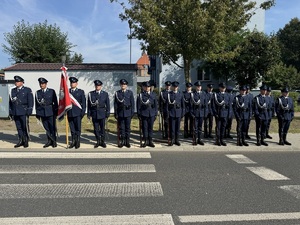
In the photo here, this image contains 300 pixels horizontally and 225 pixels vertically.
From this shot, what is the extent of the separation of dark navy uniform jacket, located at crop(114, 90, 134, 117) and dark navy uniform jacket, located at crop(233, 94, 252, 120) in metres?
3.23

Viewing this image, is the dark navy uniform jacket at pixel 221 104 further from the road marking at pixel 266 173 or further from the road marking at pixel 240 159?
the road marking at pixel 266 173

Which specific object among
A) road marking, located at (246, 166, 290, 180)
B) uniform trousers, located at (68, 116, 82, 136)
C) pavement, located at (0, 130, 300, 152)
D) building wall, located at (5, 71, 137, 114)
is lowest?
road marking, located at (246, 166, 290, 180)

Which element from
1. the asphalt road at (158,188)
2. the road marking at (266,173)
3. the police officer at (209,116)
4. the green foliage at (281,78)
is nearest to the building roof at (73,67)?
the police officer at (209,116)

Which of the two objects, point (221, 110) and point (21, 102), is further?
point (221, 110)

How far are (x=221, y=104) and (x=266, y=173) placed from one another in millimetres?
3580

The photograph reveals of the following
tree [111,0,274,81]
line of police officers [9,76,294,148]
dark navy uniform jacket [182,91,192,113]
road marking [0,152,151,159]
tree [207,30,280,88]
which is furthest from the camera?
tree [207,30,280,88]

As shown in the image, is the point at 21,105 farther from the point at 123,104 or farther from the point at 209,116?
the point at 209,116

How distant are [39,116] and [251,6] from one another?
37.5 ft

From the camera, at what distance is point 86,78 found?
1730 cm

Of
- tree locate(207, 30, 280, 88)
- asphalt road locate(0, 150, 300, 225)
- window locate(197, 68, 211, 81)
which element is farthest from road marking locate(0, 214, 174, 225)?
window locate(197, 68, 211, 81)

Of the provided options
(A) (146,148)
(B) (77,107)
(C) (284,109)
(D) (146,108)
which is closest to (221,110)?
(C) (284,109)

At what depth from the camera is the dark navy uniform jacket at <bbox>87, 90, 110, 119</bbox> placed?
947 centimetres

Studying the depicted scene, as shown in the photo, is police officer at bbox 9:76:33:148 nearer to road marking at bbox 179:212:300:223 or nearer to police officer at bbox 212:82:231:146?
police officer at bbox 212:82:231:146

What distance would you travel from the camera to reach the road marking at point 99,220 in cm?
411
